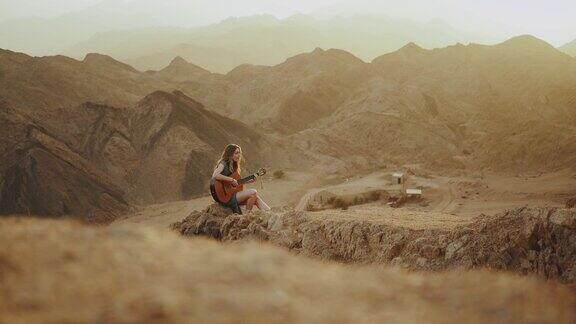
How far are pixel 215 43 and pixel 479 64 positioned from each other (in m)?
64.8

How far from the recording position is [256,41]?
311 feet

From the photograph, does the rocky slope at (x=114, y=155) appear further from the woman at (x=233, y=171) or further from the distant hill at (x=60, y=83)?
the woman at (x=233, y=171)

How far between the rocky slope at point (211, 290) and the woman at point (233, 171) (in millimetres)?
3760

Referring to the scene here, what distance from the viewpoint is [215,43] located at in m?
95.1

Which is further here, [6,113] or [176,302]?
[6,113]

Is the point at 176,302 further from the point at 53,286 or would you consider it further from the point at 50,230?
the point at 50,230

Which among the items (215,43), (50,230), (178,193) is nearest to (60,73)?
(178,193)

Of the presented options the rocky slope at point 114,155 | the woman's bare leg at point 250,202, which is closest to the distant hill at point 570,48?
the rocky slope at point 114,155

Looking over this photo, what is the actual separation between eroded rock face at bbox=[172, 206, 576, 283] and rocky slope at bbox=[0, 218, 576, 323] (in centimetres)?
130

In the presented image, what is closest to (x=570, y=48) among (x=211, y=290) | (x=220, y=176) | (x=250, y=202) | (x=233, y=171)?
(x=250, y=202)

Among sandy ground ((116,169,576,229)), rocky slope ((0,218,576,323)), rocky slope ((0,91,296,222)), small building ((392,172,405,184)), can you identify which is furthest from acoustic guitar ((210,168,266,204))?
small building ((392,172,405,184))

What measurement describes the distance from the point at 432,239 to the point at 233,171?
348cm

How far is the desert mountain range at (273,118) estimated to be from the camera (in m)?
21.5

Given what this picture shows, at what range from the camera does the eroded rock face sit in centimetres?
506
